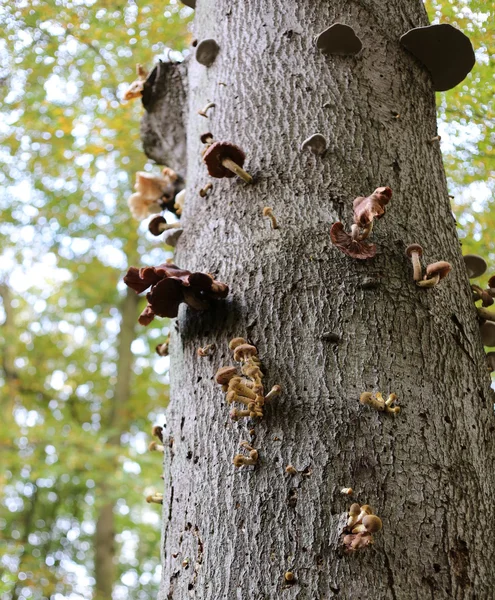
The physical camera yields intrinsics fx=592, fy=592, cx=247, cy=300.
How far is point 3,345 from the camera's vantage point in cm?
1213

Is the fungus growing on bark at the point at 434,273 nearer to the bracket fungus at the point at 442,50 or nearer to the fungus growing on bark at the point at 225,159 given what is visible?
the fungus growing on bark at the point at 225,159

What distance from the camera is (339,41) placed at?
91.6 inches

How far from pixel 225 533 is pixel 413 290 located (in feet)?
3.11

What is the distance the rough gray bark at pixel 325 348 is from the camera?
1.50m

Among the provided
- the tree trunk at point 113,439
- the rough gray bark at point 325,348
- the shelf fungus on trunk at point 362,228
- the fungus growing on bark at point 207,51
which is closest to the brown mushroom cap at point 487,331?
the rough gray bark at point 325,348

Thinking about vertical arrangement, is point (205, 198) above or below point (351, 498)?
above

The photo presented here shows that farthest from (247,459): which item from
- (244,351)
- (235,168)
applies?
(235,168)

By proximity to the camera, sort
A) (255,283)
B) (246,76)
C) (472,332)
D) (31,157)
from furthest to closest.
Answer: (31,157), (246,76), (472,332), (255,283)

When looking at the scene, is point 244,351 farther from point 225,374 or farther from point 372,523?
point 372,523

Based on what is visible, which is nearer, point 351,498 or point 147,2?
point 351,498

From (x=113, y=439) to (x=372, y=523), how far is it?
9.25 m

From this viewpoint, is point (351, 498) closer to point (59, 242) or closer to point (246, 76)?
point (246, 76)

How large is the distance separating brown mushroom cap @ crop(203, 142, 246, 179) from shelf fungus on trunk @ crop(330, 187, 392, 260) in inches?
19.1

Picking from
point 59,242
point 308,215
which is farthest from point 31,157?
point 308,215
